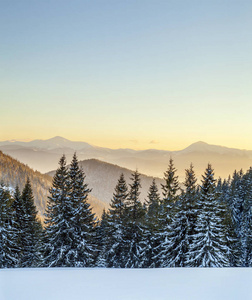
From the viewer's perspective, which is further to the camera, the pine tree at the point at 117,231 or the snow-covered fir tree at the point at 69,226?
the pine tree at the point at 117,231

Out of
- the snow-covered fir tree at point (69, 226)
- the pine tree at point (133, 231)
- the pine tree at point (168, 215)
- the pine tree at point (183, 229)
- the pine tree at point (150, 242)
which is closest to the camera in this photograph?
the pine tree at point (183, 229)

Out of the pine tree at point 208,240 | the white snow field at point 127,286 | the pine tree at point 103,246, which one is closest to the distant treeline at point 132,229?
Result: the pine tree at point 208,240

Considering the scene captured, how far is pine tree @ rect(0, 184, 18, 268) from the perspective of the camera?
2182 cm

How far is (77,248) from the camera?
21.3 m

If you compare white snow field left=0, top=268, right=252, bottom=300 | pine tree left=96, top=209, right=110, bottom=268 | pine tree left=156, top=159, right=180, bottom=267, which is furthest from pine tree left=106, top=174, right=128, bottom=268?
white snow field left=0, top=268, right=252, bottom=300

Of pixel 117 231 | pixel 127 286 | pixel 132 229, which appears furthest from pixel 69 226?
pixel 127 286

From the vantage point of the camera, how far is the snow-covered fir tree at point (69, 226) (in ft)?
69.1

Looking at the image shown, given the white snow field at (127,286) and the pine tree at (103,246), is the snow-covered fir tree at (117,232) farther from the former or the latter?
the white snow field at (127,286)

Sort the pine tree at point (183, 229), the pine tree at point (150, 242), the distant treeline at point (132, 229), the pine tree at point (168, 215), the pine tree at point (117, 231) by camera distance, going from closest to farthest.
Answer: the distant treeline at point (132, 229), the pine tree at point (183, 229), the pine tree at point (168, 215), the pine tree at point (150, 242), the pine tree at point (117, 231)

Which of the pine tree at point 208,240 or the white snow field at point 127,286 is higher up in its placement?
the white snow field at point 127,286

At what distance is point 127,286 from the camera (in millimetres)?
5469

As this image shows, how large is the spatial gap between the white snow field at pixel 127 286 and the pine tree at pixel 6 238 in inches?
700

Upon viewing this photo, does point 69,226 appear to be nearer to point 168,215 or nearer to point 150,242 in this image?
point 150,242

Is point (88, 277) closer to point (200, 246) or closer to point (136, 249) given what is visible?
point (200, 246)
